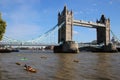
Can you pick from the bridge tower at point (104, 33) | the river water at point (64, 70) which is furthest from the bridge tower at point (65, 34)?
the river water at point (64, 70)

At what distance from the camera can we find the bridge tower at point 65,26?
447 ft

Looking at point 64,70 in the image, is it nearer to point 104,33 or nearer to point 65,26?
point 65,26

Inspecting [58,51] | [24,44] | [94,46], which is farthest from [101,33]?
[24,44]

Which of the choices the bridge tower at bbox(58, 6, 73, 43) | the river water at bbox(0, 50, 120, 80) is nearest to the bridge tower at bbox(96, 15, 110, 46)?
the bridge tower at bbox(58, 6, 73, 43)

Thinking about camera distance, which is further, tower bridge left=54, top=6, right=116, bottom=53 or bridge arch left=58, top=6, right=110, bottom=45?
bridge arch left=58, top=6, right=110, bottom=45

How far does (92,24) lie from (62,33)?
22577mm

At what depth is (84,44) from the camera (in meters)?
154

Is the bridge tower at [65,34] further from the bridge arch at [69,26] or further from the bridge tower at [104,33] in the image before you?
the bridge tower at [104,33]

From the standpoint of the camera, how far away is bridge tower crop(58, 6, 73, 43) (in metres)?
136

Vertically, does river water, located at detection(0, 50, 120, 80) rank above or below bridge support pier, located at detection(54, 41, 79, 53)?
below

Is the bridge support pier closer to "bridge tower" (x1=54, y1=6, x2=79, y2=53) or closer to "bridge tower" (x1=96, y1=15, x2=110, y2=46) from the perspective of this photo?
"bridge tower" (x1=54, y1=6, x2=79, y2=53)

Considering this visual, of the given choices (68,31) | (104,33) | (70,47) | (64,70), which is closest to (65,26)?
(68,31)

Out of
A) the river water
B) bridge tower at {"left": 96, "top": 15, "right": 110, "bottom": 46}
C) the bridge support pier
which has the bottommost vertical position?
the river water

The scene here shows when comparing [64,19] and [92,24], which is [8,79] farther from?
[92,24]
